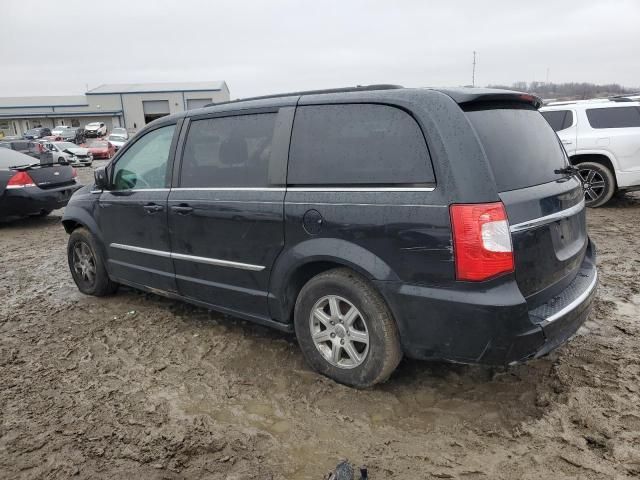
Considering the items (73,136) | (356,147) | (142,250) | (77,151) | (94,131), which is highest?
(94,131)

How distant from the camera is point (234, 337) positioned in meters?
3.99

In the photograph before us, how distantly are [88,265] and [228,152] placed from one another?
242 cm

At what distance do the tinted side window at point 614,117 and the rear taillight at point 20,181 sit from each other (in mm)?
10032

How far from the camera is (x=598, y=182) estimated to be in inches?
341

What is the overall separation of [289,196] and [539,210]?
1.48 metres

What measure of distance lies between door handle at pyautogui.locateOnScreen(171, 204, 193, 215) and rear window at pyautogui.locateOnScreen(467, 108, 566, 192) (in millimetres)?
2154

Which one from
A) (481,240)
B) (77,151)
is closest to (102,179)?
(481,240)

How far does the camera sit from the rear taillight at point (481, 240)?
246cm

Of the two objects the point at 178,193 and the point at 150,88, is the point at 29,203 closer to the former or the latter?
the point at 178,193

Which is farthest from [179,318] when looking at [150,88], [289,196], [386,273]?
[150,88]

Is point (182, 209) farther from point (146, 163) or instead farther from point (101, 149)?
point (101, 149)

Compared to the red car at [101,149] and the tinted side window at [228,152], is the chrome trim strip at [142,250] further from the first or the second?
the red car at [101,149]

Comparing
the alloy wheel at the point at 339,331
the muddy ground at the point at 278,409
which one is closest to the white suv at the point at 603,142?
the muddy ground at the point at 278,409

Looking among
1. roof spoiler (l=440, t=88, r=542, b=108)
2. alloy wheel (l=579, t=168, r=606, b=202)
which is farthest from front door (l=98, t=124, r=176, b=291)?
alloy wheel (l=579, t=168, r=606, b=202)
